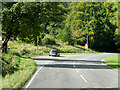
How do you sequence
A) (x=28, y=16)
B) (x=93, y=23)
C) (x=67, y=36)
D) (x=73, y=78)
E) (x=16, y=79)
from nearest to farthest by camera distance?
1. (x=16, y=79)
2. (x=73, y=78)
3. (x=28, y=16)
4. (x=67, y=36)
5. (x=93, y=23)

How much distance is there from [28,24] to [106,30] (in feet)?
191

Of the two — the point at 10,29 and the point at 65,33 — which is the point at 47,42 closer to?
the point at 65,33

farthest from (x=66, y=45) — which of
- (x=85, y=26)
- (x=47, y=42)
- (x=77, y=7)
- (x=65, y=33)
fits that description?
(x=77, y=7)

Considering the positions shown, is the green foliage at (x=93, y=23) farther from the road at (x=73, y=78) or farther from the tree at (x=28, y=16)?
the road at (x=73, y=78)

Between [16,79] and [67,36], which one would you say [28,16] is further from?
[67,36]

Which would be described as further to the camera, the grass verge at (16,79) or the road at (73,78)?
the road at (73,78)

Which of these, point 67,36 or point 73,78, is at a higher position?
point 67,36

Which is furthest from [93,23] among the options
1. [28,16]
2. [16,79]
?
[16,79]

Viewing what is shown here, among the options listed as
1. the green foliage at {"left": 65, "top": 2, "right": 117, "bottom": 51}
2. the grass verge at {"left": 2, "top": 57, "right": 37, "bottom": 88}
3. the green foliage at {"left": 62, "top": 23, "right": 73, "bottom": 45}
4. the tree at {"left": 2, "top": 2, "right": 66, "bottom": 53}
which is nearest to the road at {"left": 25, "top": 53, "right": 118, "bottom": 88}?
the grass verge at {"left": 2, "top": 57, "right": 37, "bottom": 88}

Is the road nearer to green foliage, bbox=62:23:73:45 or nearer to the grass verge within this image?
the grass verge

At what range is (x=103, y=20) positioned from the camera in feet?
254

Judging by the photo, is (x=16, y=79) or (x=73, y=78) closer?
(x=16, y=79)

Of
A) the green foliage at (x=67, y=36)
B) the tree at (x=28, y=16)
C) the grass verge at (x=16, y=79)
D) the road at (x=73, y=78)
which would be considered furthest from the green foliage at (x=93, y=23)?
the grass verge at (x=16, y=79)

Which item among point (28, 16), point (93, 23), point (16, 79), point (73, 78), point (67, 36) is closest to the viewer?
point (16, 79)
